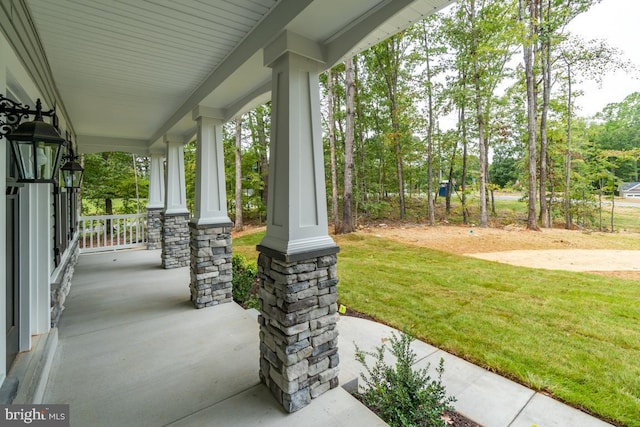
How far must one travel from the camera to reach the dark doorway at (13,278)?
212 centimetres

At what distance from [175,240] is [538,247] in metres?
9.43

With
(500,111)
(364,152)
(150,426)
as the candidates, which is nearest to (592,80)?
(500,111)

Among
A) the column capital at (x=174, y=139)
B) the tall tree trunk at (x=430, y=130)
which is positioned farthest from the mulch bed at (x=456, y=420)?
the tall tree trunk at (x=430, y=130)

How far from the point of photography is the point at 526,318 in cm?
371

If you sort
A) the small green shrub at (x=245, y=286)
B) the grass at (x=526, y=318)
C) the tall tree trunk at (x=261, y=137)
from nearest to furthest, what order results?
1. the grass at (x=526, y=318)
2. the small green shrub at (x=245, y=286)
3. the tall tree trunk at (x=261, y=137)

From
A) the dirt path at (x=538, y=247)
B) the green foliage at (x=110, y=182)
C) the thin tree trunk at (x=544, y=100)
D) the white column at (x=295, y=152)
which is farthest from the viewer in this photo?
the thin tree trunk at (x=544, y=100)

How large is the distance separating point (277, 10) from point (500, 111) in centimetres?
1408

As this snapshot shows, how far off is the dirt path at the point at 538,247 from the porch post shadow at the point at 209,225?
629cm

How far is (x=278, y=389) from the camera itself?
219 centimetres

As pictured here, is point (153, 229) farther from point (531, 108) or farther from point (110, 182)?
point (531, 108)

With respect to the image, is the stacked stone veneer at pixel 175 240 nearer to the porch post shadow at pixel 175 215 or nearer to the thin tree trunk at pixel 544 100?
the porch post shadow at pixel 175 215

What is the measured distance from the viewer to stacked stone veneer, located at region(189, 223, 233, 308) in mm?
3912

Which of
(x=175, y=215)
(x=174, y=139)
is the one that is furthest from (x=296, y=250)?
(x=174, y=139)

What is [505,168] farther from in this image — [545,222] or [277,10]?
[277,10]
